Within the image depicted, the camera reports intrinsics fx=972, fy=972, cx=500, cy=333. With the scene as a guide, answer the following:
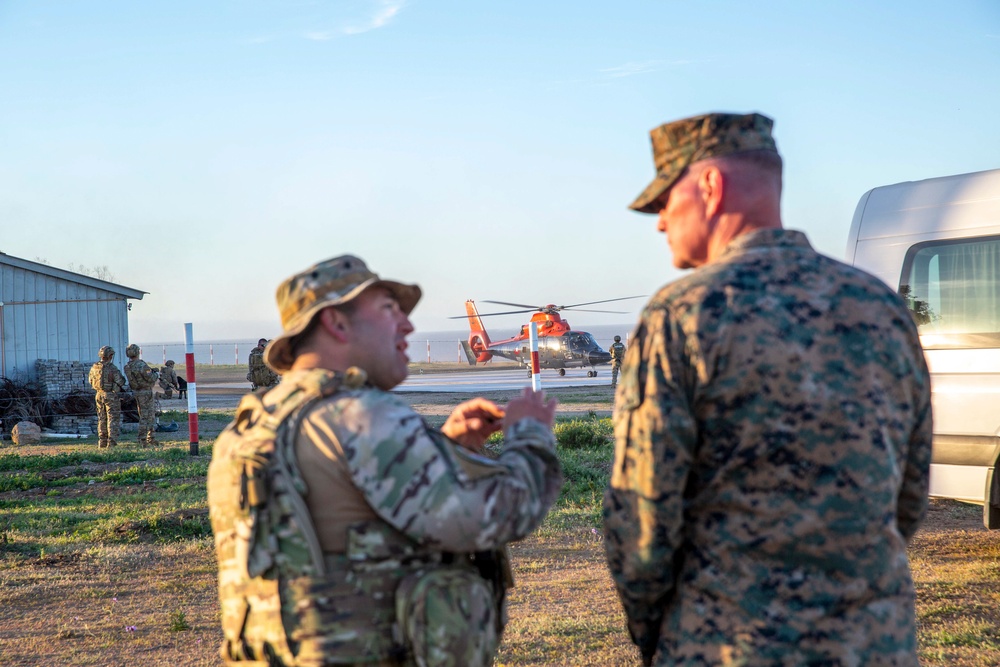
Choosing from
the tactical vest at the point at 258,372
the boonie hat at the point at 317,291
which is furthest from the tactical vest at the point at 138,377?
the boonie hat at the point at 317,291

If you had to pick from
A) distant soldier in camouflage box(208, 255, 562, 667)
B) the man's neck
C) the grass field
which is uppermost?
the man's neck

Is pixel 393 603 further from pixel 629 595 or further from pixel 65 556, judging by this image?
pixel 65 556

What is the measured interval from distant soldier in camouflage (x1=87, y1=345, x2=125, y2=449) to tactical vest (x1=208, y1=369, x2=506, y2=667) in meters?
16.6

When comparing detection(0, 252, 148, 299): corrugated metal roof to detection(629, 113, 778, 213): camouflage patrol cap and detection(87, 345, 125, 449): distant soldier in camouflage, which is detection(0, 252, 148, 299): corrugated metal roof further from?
detection(629, 113, 778, 213): camouflage patrol cap

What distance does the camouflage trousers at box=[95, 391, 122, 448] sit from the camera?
18047mm

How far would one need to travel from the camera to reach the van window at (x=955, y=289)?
6355 millimetres

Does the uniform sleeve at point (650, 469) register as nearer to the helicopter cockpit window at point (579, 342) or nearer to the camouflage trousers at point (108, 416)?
the camouflage trousers at point (108, 416)

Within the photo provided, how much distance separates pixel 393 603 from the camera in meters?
2.28

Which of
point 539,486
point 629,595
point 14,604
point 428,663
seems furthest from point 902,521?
point 14,604

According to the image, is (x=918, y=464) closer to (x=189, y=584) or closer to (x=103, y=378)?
(x=189, y=584)

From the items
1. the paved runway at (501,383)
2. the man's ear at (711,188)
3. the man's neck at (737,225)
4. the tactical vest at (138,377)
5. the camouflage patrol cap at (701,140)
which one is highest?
the camouflage patrol cap at (701,140)

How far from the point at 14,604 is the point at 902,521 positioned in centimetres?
628

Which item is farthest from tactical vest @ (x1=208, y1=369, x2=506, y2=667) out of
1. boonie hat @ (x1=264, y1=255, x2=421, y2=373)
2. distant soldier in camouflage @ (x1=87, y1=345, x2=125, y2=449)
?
distant soldier in camouflage @ (x1=87, y1=345, x2=125, y2=449)

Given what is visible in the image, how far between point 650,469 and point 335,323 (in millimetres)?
886
